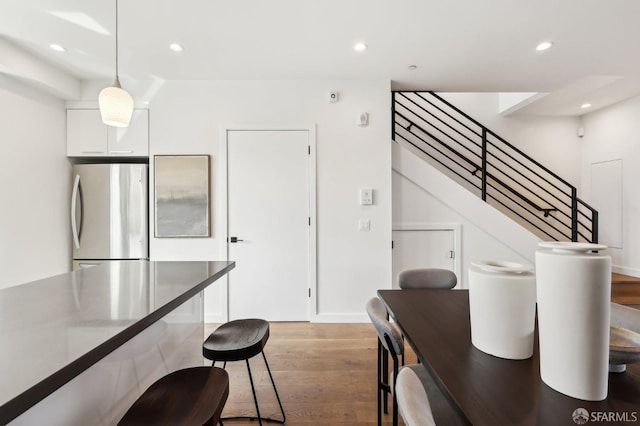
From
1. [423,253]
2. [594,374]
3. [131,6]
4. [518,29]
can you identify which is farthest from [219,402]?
[518,29]

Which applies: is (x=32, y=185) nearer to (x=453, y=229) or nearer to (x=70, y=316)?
Result: (x=70, y=316)

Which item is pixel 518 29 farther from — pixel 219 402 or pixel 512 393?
pixel 219 402

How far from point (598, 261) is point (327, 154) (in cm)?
269

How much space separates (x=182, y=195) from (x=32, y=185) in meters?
1.43

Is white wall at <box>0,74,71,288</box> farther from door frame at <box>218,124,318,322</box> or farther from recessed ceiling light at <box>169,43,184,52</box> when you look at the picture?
door frame at <box>218,124,318,322</box>

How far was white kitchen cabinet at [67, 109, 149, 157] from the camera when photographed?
3.18 m

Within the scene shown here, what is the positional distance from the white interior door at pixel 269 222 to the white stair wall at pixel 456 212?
1190 mm

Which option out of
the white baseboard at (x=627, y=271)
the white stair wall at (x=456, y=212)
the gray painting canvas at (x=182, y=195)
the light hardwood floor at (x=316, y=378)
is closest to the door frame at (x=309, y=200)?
the gray painting canvas at (x=182, y=195)

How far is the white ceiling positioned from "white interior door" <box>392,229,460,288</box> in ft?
5.94

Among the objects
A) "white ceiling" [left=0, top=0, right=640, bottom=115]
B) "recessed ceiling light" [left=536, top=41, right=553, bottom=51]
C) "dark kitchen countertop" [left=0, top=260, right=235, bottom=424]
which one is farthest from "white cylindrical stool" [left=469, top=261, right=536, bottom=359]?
"recessed ceiling light" [left=536, top=41, right=553, bottom=51]

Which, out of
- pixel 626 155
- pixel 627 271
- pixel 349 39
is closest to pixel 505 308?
pixel 349 39

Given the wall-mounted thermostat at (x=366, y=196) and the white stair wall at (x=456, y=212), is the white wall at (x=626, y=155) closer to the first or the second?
the white stair wall at (x=456, y=212)

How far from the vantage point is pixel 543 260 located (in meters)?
0.77

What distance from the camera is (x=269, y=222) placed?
3207mm
